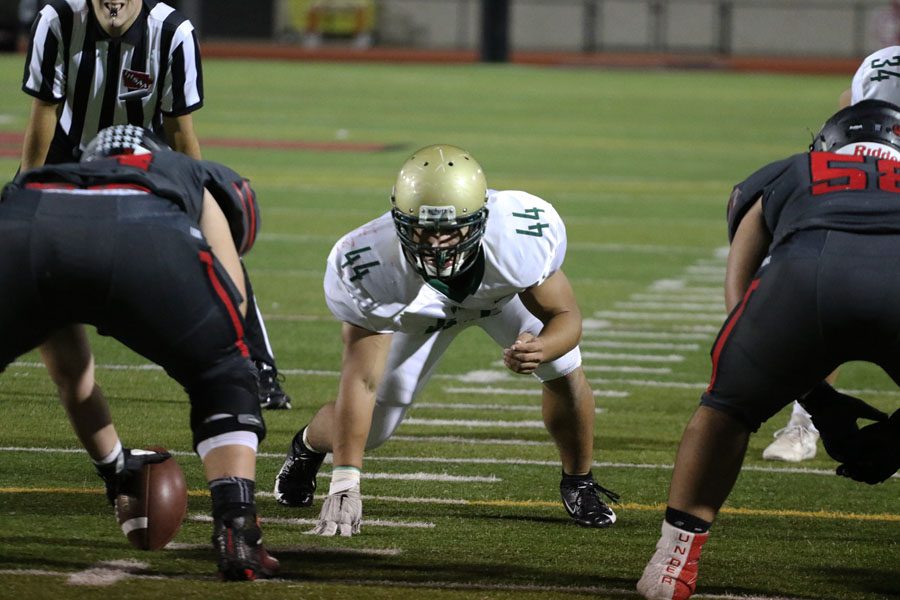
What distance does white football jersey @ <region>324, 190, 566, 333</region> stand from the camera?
13.4 ft

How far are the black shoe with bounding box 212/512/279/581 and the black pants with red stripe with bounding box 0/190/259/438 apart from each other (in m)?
0.24

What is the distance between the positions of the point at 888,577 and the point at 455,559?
1.06 m

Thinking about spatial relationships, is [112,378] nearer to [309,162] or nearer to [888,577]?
[888,577]

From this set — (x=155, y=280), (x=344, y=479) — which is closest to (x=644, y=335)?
(x=344, y=479)

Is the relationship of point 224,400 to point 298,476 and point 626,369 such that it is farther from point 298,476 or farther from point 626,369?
point 626,369

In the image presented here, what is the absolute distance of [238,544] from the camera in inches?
140

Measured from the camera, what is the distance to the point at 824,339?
3.44 meters

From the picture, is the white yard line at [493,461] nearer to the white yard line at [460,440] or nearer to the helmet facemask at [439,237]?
the white yard line at [460,440]

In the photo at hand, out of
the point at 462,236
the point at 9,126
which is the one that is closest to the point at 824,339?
the point at 462,236

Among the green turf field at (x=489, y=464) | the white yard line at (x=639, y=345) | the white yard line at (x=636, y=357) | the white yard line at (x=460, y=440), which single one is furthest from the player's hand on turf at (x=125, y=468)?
the white yard line at (x=639, y=345)

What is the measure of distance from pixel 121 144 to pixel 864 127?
5.72ft

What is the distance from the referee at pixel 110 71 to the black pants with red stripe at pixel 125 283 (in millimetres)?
2000

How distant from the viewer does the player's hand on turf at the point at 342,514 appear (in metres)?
4.18

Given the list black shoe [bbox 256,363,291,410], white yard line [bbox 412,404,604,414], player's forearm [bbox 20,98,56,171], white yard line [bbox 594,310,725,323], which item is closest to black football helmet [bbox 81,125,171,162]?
player's forearm [bbox 20,98,56,171]
